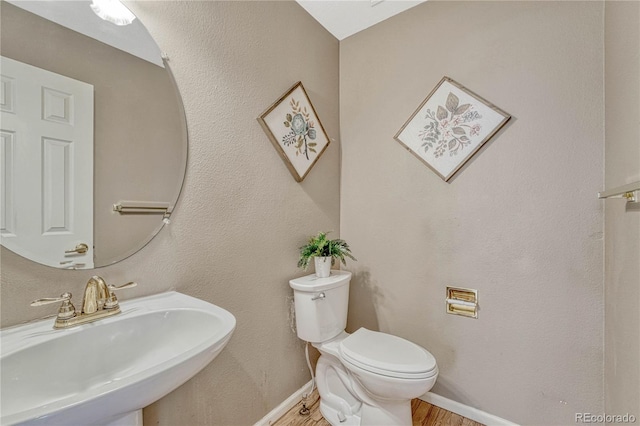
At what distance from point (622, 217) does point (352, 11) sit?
1.75m

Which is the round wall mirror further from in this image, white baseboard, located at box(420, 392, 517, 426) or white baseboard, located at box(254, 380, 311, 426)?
white baseboard, located at box(420, 392, 517, 426)

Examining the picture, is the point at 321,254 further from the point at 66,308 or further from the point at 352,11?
the point at 352,11

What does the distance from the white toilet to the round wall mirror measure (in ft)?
2.78

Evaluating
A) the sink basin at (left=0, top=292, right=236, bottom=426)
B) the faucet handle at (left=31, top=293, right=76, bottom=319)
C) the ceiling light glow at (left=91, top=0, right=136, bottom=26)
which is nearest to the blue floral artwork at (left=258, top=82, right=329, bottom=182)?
the ceiling light glow at (left=91, top=0, right=136, bottom=26)

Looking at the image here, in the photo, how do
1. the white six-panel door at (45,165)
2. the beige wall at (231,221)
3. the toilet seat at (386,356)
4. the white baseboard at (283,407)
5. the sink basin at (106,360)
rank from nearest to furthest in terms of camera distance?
the sink basin at (106,360)
the white six-panel door at (45,165)
the beige wall at (231,221)
the toilet seat at (386,356)
the white baseboard at (283,407)

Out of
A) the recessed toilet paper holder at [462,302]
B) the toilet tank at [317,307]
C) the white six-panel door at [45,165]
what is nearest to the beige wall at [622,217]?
the recessed toilet paper holder at [462,302]

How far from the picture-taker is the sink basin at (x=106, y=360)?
0.53m

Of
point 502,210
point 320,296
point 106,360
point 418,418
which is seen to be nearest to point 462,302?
point 502,210

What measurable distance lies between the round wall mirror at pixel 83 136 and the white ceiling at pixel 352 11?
1.12m

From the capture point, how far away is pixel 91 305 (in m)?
0.80

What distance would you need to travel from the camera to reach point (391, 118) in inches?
69.5

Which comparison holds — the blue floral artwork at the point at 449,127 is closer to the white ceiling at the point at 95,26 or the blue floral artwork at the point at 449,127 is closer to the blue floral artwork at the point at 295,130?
the blue floral artwork at the point at 295,130

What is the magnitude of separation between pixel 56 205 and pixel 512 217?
1.90 m

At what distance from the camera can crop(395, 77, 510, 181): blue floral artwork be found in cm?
146
